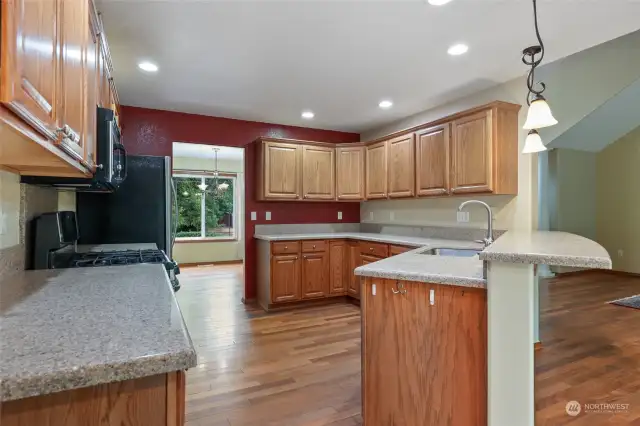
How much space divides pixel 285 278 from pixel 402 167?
6.48ft

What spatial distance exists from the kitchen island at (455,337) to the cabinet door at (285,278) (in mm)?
2509

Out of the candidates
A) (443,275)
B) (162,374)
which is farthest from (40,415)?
(443,275)

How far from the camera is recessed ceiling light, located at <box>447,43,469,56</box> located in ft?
8.61

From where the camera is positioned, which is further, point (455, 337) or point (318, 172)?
point (318, 172)

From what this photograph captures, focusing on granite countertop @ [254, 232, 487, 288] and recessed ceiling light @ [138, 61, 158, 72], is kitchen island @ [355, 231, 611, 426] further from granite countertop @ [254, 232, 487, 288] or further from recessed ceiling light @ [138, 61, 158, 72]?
recessed ceiling light @ [138, 61, 158, 72]

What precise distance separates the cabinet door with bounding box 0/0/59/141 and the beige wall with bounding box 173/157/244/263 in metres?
6.74

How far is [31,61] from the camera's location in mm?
769

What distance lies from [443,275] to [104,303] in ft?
4.51

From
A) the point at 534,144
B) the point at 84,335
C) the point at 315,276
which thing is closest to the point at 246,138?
the point at 315,276

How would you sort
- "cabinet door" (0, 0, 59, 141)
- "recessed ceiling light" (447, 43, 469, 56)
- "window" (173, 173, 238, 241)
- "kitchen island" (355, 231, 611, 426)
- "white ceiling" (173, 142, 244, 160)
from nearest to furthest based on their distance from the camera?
1. "cabinet door" (0, 0, 59, 141)
2. "kitchen island" (355, 231, 611, 426)
3. "recessed ceiling light" (447, 43, 469, 56)
4. "white ceiling" (173, 142, 244, 160)
5. "window" (173, 173, 238, 241)

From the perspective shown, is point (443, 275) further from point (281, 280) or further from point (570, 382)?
point (281, 280)

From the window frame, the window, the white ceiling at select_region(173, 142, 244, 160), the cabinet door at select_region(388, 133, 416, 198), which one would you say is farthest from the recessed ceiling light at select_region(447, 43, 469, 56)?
the window frame

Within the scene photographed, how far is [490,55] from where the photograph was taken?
2.80m

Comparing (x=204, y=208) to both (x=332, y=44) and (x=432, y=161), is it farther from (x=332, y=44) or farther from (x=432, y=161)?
(x=332, y=44)
